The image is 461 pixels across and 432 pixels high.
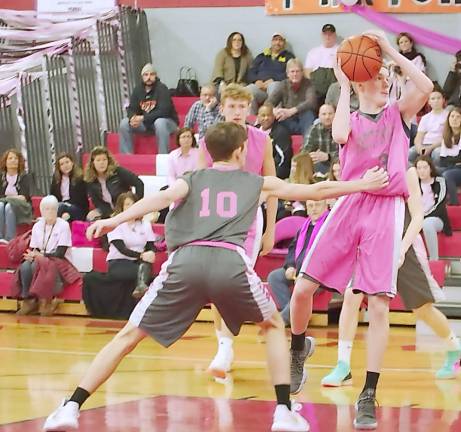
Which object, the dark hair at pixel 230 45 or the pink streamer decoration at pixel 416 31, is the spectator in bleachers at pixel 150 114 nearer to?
the dark hair at pixel 230 45

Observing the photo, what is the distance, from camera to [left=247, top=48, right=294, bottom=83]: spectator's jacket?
14070mm

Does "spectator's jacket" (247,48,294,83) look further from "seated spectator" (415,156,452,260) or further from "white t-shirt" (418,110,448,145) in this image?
"seated spectator" (415,156,452,260)

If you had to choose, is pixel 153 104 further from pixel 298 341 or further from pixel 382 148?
pixel 382 148

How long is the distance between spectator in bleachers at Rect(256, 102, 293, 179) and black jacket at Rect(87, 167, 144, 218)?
1.49 m

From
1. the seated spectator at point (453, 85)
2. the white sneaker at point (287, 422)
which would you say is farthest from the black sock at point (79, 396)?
the seated spectator at point (453, 85)

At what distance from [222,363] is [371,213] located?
1857 millimetres

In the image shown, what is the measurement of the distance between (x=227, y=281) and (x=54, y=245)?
6737 millimetres

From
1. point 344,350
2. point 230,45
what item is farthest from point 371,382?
point 230,45

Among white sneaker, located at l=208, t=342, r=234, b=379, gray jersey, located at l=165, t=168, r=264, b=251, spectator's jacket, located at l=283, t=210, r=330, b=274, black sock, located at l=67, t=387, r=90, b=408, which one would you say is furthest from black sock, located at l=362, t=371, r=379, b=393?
spectator's jacket, located at l=283, t=210, r=330, b=274

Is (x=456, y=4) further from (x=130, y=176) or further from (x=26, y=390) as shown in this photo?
(x=26, y=390)

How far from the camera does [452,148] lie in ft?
39.1

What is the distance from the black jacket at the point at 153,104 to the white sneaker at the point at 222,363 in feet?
21.8

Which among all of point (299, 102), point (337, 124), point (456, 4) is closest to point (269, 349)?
point (337, 124)

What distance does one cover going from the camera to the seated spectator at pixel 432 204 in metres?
10.9
